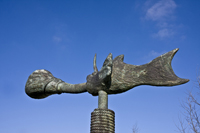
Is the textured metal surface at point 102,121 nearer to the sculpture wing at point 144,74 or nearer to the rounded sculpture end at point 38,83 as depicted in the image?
the sculpture wing at point 144,74

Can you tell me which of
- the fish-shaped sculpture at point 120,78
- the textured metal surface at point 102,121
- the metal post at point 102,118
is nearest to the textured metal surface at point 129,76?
the fish-shaped sculpture at point 120,78

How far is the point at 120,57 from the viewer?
177 inches

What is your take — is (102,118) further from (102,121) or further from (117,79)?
(117,79)

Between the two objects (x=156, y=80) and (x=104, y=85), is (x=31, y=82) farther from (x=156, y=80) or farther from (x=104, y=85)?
(x=156, y=80)

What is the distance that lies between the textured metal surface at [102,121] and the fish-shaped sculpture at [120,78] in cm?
39

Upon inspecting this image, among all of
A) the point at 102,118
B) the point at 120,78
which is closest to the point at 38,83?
the point at 102,118

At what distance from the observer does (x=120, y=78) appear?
4.24 meters

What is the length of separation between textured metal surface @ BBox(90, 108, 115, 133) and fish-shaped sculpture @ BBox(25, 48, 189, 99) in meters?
0.39

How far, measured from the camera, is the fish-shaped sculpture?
13.0 feet

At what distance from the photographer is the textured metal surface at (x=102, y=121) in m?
4.02

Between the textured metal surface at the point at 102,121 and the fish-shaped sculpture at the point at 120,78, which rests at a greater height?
the fish-shaped sculpture at the point at 120,78

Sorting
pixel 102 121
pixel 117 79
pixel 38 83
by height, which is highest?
pixel 38 83

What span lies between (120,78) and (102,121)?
0.80 metres

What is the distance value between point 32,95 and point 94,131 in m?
1.70
